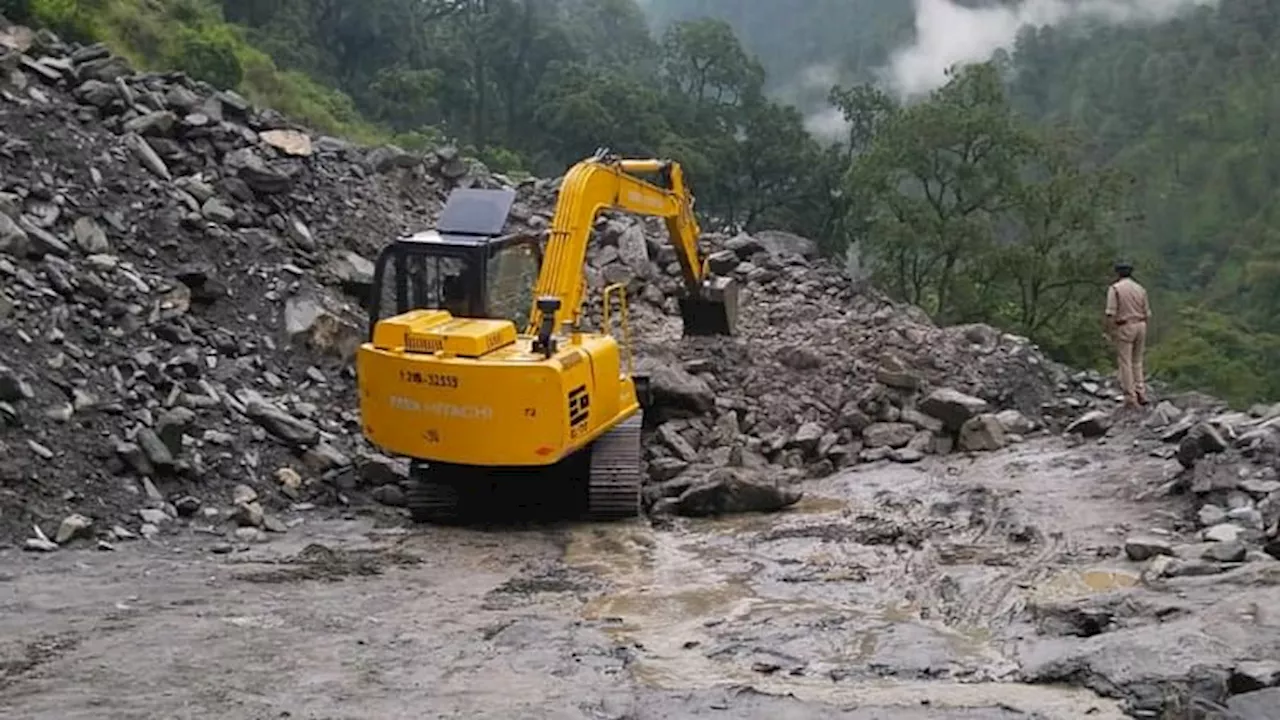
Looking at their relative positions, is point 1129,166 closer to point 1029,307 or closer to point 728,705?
point 1029,307

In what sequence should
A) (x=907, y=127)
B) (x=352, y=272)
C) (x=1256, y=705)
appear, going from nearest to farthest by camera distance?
(x=1256, y=705) < (x=352, y=272) < (x=907, y=127)

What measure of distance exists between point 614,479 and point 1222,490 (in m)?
3.71

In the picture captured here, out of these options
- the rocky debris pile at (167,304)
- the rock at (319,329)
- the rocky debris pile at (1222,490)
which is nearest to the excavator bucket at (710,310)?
the rocky debris pile at (167,304)

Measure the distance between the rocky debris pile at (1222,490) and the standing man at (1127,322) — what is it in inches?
43.9

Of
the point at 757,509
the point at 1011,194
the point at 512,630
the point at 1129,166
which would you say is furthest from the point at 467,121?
the point at 512,630

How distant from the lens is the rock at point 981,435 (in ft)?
38.3

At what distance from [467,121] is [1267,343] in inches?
912

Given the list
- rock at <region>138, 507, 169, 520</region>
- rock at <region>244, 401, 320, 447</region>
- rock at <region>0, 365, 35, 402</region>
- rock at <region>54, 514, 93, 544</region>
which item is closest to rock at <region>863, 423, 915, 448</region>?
rock at <region>244, 401, 320, 447</region>

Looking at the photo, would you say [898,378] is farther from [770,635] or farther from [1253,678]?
[1253,678]

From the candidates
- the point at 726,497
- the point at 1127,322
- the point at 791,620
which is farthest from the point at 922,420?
the point at 791,620

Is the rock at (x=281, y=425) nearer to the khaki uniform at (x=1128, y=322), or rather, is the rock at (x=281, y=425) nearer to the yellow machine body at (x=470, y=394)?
the yellow machine body at (x=470, y=394)

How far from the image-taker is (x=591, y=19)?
5859 centimetres

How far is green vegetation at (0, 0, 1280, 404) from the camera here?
24.7 meters

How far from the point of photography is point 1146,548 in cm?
750
